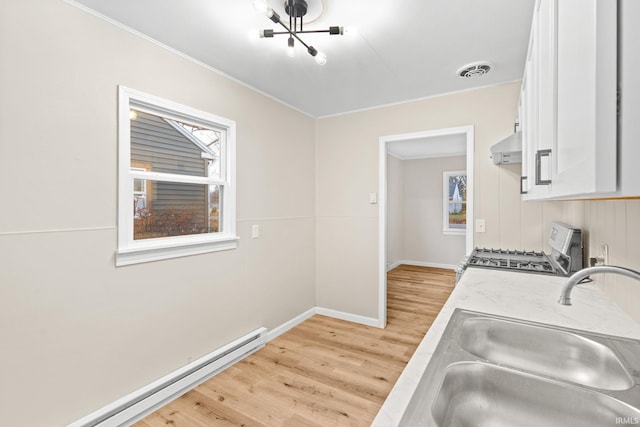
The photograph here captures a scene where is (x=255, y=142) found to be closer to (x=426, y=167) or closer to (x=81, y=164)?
(x=81, y=164)

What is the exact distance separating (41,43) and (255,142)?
5.02ft

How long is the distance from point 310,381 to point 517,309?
162 centimetres

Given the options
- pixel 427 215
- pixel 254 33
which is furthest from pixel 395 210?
pixel 254 33

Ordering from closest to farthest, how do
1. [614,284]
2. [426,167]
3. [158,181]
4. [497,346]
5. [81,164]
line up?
[497,346] → [614,284] → [81,164] → [158,181] → [426,167]

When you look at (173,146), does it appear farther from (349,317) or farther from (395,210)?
(395,210)

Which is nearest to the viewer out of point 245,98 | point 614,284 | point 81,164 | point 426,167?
point 614,284

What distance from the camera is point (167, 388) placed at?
6.47 ft

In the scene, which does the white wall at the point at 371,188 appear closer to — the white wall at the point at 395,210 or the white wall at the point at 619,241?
the white wall at the point at 619,241

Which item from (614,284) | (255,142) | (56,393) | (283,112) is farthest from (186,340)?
(614,284)

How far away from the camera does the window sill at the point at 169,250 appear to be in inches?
71.2

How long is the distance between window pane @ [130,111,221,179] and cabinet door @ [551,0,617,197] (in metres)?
2.20

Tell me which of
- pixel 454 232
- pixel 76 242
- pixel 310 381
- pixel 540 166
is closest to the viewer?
pixel 540 166

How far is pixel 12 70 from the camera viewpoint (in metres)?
1.41

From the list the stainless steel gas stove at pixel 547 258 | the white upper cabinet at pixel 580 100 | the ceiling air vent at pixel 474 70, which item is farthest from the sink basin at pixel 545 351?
the ceiling air vent at pixel 474 70
